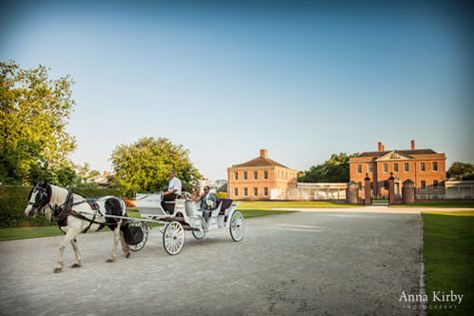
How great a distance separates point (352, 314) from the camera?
13.5 feet

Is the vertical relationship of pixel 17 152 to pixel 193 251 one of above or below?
above

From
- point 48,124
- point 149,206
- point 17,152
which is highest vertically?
point 48,124

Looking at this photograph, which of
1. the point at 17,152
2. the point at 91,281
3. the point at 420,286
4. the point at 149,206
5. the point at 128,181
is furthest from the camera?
the point at 128,181

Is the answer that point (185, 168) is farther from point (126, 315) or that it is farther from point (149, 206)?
point (126, 315)

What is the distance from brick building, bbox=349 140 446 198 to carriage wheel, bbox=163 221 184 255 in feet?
160

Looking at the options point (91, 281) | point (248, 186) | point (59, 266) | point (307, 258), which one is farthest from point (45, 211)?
point (248, 186)

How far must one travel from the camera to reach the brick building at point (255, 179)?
61500 millimetres

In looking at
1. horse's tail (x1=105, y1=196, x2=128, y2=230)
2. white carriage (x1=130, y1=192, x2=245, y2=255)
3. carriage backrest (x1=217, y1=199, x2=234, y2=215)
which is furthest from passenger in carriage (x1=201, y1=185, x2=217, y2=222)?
horse's tail (x1=105, y1=196, x2=128, y2=230)

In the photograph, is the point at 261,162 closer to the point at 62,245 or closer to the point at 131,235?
the point at 131,235

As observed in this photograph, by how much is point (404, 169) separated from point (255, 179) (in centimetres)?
2376

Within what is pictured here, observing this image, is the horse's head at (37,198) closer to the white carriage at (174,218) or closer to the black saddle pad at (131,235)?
the black saddle pad at (131,235)

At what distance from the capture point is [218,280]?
18.6 ft

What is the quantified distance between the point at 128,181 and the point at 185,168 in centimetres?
559

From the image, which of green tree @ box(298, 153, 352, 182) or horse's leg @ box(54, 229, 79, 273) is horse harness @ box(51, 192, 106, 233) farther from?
green tree @ box(298, 153, 352, 182)
